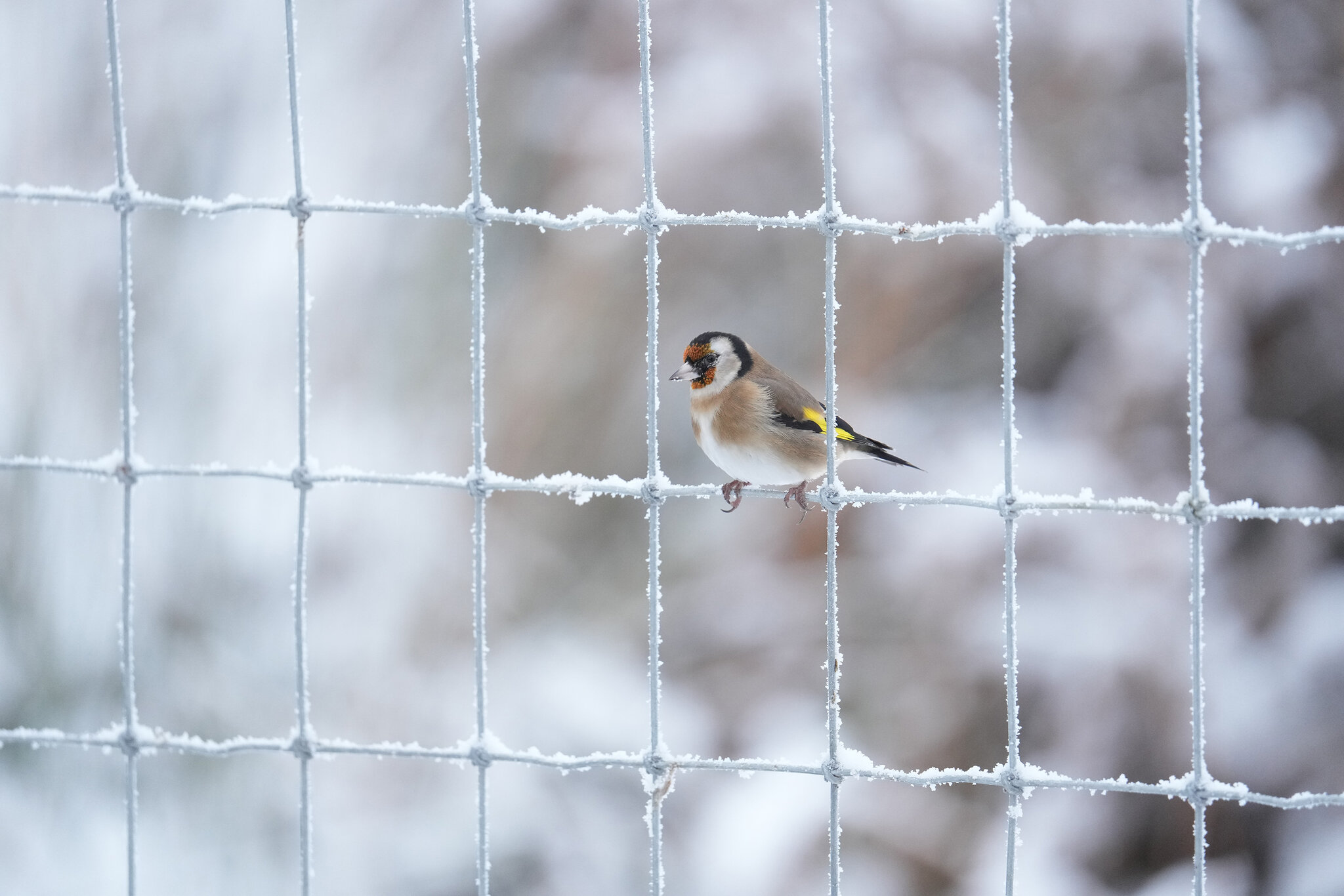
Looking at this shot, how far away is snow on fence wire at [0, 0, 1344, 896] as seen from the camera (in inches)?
49.9

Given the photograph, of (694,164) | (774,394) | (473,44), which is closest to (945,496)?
(774,394)

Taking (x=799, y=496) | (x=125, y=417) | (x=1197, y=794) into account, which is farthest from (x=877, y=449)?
(x=125, y=417)

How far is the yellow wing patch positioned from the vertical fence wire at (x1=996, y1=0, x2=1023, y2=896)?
1.78 feet

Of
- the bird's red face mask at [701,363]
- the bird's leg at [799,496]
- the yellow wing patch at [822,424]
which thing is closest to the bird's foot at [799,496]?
the bird's leg at [799,496]

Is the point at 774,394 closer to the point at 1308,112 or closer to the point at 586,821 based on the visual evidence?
the point at 586,821

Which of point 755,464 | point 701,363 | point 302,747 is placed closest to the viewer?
point 302,747

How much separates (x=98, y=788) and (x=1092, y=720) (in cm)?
238

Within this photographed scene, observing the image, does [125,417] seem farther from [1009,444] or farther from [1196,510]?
[1196,510]

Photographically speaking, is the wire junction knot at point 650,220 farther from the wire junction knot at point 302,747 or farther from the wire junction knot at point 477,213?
the wire junction knot at point 302,747

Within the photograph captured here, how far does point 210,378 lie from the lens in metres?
2.83

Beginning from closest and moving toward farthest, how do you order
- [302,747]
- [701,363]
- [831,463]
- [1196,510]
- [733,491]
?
[1196,510]
[831,463]
[302,747]
[733,491]
[701,363]

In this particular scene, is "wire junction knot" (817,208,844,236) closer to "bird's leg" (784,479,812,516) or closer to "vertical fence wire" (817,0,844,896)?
"vertical fence wire" (817,0,844,896)

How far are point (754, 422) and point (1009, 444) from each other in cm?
57

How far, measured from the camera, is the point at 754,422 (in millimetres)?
1847
